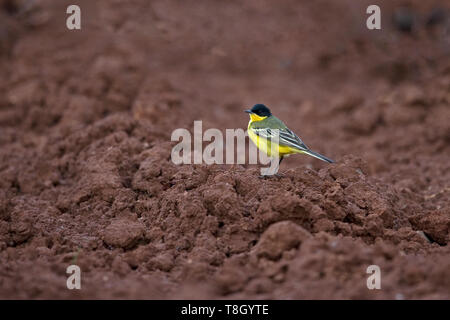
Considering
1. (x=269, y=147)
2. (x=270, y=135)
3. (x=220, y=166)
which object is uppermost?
(x=270, y=135)

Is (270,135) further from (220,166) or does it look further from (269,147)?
(220,166)

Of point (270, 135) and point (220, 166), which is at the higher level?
point (270, 135)

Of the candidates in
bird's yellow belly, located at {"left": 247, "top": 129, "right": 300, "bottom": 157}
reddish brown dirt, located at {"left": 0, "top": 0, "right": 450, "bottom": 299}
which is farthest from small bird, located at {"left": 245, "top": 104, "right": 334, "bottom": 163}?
reddish brown dirt, located at {"left": 0, "top": 0, "right": 450, "bottom": 299}

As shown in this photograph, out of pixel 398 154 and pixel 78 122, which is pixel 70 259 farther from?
pixel 398 154

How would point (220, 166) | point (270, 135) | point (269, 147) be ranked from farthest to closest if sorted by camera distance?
1. point (220, 166)
2. point (269, 147)
3. point (270, 135)

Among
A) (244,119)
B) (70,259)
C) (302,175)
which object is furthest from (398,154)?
(70,259)

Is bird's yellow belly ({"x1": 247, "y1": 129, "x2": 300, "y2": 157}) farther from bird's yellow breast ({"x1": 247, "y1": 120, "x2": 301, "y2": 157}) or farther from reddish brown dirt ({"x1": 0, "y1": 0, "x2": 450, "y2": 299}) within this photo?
reddish brown dirt ({"x1": 0, "y1": 0, "x2": 450, "y2": 299})

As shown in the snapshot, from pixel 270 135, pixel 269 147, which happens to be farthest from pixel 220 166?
pixel 270 135

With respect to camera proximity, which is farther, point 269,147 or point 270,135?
point 269,147
